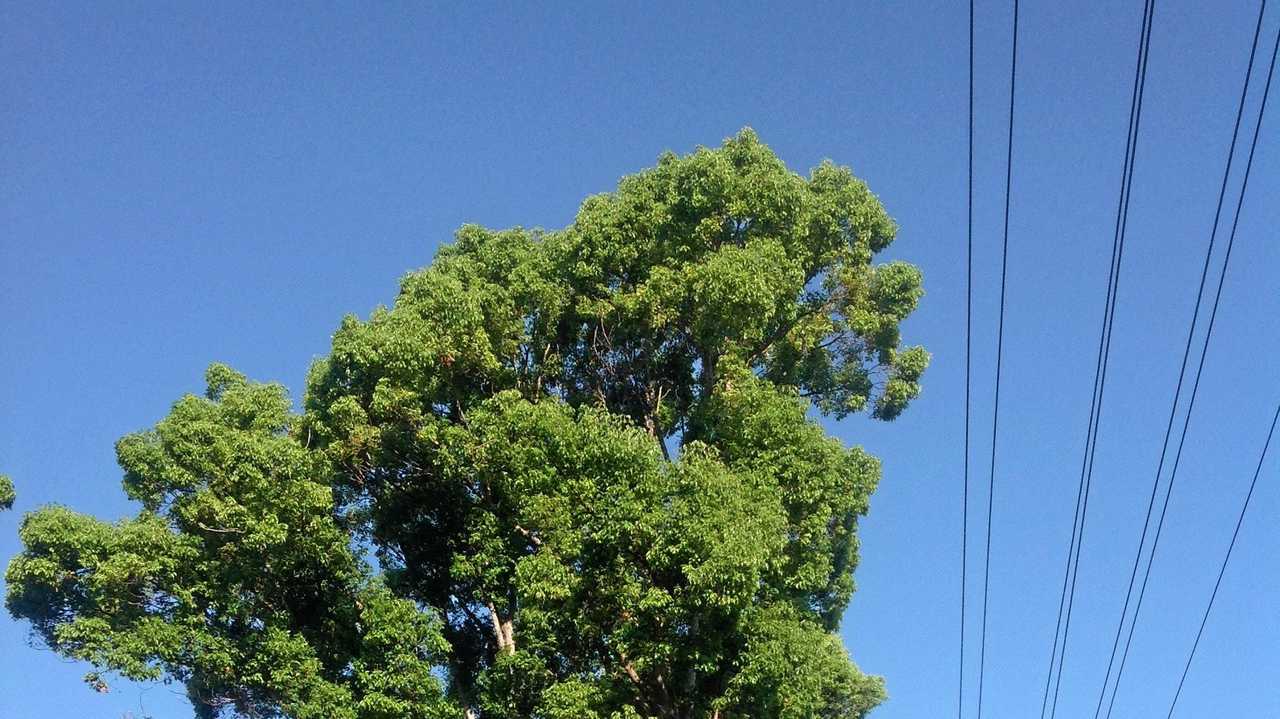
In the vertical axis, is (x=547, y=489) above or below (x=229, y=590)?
above

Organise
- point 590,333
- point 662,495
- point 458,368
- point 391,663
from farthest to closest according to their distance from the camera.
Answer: point 590,333, point 458,368, point 391,663, point 662,495

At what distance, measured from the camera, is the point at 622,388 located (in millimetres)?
15188

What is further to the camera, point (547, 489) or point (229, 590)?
point (229, 590)

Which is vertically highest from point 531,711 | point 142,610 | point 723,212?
point 723,212

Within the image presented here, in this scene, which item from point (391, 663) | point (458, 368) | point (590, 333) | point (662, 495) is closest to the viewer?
point (662, 495)

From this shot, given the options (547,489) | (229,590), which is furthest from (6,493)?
(547,489)

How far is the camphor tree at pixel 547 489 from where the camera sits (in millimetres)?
11562

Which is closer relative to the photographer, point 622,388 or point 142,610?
point 142,610

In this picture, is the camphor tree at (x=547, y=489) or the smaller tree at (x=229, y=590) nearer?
the camphor tree at (x=547, y=489)

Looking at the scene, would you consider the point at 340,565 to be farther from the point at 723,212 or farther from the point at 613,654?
the point at 723,212

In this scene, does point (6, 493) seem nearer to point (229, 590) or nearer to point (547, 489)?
point (229, 590)

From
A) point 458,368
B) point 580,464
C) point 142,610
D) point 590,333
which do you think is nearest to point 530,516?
point 580,464

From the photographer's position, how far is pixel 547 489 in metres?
12.4

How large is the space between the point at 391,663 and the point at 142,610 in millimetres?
3088
